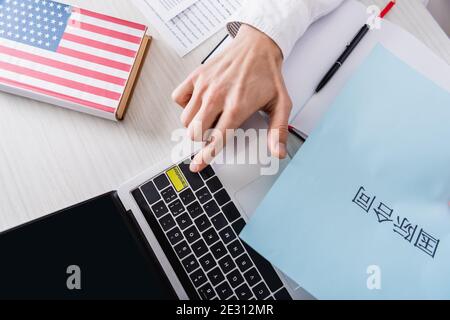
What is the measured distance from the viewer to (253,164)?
632mm

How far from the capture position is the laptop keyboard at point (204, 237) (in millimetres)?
597

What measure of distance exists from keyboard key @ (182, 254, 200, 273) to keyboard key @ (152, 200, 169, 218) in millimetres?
79

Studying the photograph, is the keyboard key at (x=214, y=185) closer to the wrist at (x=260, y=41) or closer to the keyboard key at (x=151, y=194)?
the keyboard key at (x=151, y=194)

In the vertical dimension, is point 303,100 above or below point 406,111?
above

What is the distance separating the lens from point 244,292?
0.59 metres

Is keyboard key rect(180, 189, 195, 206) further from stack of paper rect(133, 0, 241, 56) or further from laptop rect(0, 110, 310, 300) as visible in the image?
stack of paper rect(133, 0, 241, 56)

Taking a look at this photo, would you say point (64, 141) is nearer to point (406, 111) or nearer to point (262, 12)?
point (262, 12)

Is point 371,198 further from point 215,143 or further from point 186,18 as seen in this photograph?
point 186,18
